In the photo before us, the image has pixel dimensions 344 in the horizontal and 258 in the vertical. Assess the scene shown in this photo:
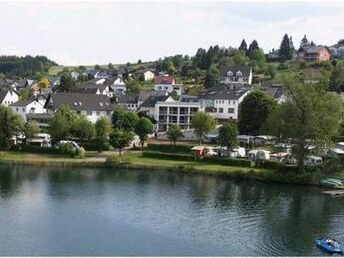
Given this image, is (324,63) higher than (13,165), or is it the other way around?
(324,63)

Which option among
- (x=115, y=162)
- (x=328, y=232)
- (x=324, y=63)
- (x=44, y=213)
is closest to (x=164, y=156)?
(x=115, y=162)

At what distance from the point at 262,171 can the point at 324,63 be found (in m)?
73.8

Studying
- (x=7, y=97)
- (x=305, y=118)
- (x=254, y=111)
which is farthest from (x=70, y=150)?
(x=7, y=97)

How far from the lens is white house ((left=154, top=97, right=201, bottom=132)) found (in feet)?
266

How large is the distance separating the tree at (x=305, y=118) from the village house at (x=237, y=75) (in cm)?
5652

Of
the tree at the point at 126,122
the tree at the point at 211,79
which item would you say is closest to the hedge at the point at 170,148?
the tree at the point at 126,122

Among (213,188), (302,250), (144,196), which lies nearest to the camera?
(302,250)

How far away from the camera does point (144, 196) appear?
4741 cm

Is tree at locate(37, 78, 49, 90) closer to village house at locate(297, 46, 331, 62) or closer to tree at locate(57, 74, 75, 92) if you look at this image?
tree at locate(57, 74, 75, 92)

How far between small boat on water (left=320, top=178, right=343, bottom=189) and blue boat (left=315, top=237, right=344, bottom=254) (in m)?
18.5

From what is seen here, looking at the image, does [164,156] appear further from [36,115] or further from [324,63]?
[324,63]

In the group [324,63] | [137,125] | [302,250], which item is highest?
[324,63]

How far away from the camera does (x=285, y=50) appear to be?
143m

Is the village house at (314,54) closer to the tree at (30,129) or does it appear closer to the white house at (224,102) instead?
the white house at (224,102)
